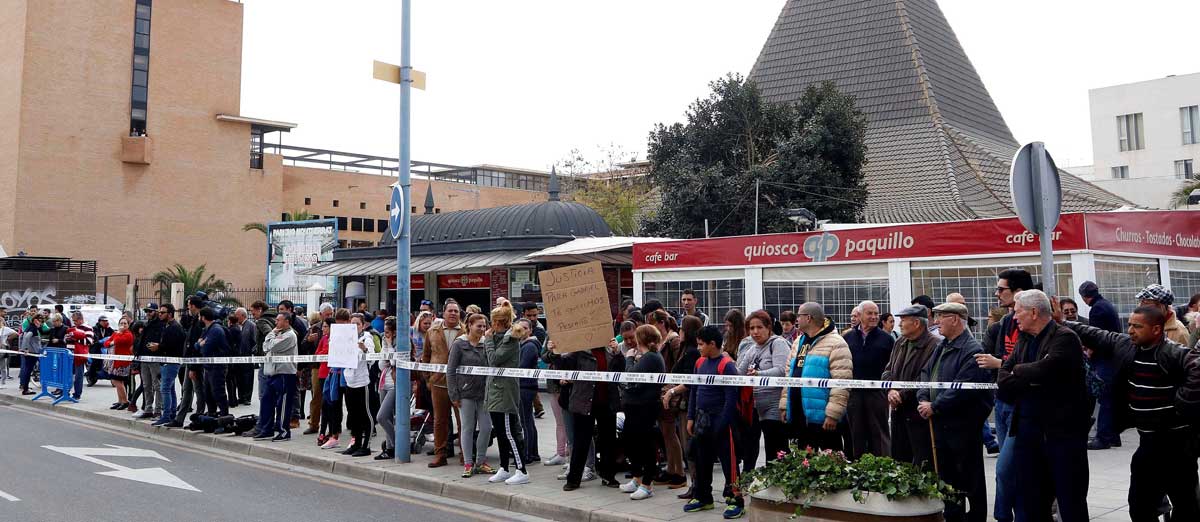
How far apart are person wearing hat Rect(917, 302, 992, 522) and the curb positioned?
2373 mm

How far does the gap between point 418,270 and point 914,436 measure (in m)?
21.2

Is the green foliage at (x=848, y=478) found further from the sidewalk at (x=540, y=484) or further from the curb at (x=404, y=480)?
the curb at (x=404, y=480)

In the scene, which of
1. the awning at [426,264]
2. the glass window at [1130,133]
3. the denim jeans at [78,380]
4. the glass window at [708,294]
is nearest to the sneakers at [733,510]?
→ the glass window at [708,294]

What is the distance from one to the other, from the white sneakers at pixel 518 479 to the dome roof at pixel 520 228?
53.7 ft

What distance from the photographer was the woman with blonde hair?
911cm

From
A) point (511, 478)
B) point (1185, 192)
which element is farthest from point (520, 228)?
point (1185, 192)

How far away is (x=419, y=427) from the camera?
37.9 ft

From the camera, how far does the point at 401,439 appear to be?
10414mm

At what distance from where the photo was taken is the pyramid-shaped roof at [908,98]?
116 feet

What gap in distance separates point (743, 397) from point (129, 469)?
280 inches

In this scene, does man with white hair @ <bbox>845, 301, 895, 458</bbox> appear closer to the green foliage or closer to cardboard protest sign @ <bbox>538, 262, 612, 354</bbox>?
the green foliage

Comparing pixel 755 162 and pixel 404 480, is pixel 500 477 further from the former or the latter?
pixel 755 162

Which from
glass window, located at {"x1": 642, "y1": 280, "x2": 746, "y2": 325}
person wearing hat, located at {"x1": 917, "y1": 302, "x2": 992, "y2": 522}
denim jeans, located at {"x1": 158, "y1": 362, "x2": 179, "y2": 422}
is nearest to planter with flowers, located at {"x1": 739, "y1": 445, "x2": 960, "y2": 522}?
person wearing hat, located at {"x1": 917, "y1": 302, "x2": 992, "y2": 522}

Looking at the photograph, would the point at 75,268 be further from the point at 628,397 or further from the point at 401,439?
the point at 628,397
